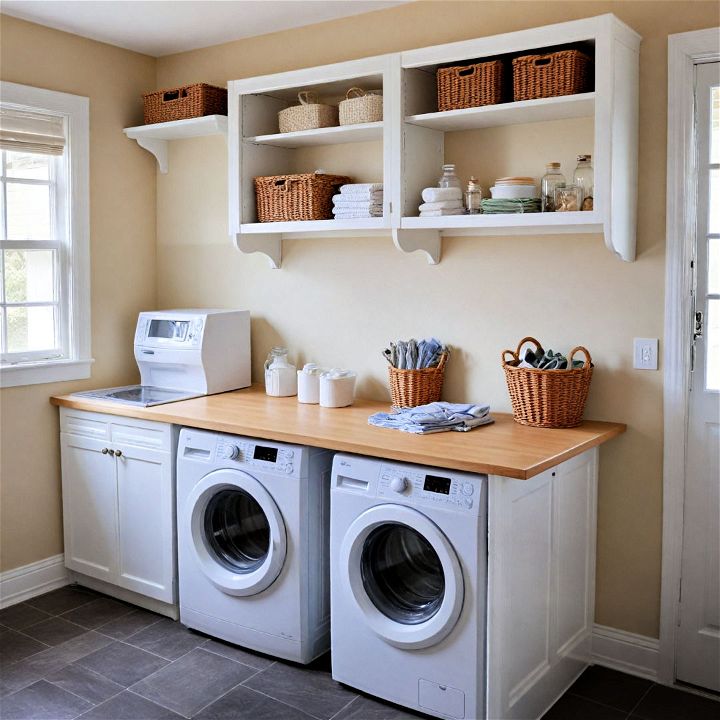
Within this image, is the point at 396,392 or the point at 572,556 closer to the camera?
the point at 572,556

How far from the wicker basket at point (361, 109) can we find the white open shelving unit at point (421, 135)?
0.15 ft

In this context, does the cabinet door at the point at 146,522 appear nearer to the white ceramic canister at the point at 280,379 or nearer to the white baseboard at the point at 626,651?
the white ceramic canister at the point at 280,379

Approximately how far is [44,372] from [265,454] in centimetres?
133

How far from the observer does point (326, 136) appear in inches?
136

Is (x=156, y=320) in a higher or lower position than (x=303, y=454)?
higher

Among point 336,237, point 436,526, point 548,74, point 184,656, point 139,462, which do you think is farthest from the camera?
point 336,237

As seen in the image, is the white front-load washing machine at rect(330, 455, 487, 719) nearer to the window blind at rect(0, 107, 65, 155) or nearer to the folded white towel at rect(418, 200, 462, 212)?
the folded white towel at rect(418, 200, 462, 212)

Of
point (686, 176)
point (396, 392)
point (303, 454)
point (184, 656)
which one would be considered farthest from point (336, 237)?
point (184, 656)

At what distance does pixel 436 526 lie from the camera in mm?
2594

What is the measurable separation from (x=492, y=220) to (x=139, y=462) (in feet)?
5.78

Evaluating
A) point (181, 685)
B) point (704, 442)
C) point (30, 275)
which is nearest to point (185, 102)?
point (30, 275)

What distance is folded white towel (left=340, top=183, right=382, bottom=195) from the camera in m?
3.29

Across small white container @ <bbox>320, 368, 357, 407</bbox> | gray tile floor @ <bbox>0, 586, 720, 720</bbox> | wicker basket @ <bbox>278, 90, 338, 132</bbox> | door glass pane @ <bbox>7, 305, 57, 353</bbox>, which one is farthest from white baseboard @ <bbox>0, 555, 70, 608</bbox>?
wicker basket @ <bbox>278, 90, 338, 132</bbox>

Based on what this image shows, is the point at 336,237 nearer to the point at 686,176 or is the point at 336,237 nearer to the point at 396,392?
the point at 396,392
